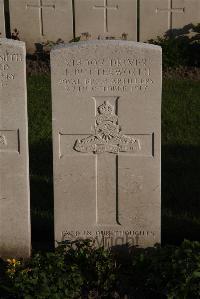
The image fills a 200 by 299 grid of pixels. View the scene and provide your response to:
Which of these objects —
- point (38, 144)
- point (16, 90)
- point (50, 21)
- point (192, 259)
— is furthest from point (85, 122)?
point (50, 21)

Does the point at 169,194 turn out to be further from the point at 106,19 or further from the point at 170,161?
the point at 106,19

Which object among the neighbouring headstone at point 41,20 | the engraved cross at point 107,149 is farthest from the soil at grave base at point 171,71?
the engraved cross at point 107,149

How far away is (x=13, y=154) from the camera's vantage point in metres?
5.66

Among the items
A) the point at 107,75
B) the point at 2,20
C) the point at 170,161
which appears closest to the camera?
the point at 107,75

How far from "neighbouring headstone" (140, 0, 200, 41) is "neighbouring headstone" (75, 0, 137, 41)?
182 millimetres

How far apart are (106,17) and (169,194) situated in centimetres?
587

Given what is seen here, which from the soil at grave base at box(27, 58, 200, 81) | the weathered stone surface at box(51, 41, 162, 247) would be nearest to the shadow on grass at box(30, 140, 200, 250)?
the weathered stone surface at box(51, 41, 162, 247)

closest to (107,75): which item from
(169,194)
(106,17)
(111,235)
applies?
(111,235)

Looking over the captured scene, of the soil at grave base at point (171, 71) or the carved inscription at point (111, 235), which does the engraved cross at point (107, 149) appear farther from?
the soil at grave base at point (171, 71)

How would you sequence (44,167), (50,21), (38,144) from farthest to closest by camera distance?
1. (50,21)
2. (38,144)
3. (44,167)

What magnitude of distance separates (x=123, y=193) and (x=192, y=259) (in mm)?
838

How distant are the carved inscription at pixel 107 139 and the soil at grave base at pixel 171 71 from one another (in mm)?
6190

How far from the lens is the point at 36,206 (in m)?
6.96

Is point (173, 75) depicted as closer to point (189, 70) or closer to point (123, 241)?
point (189, 70)
